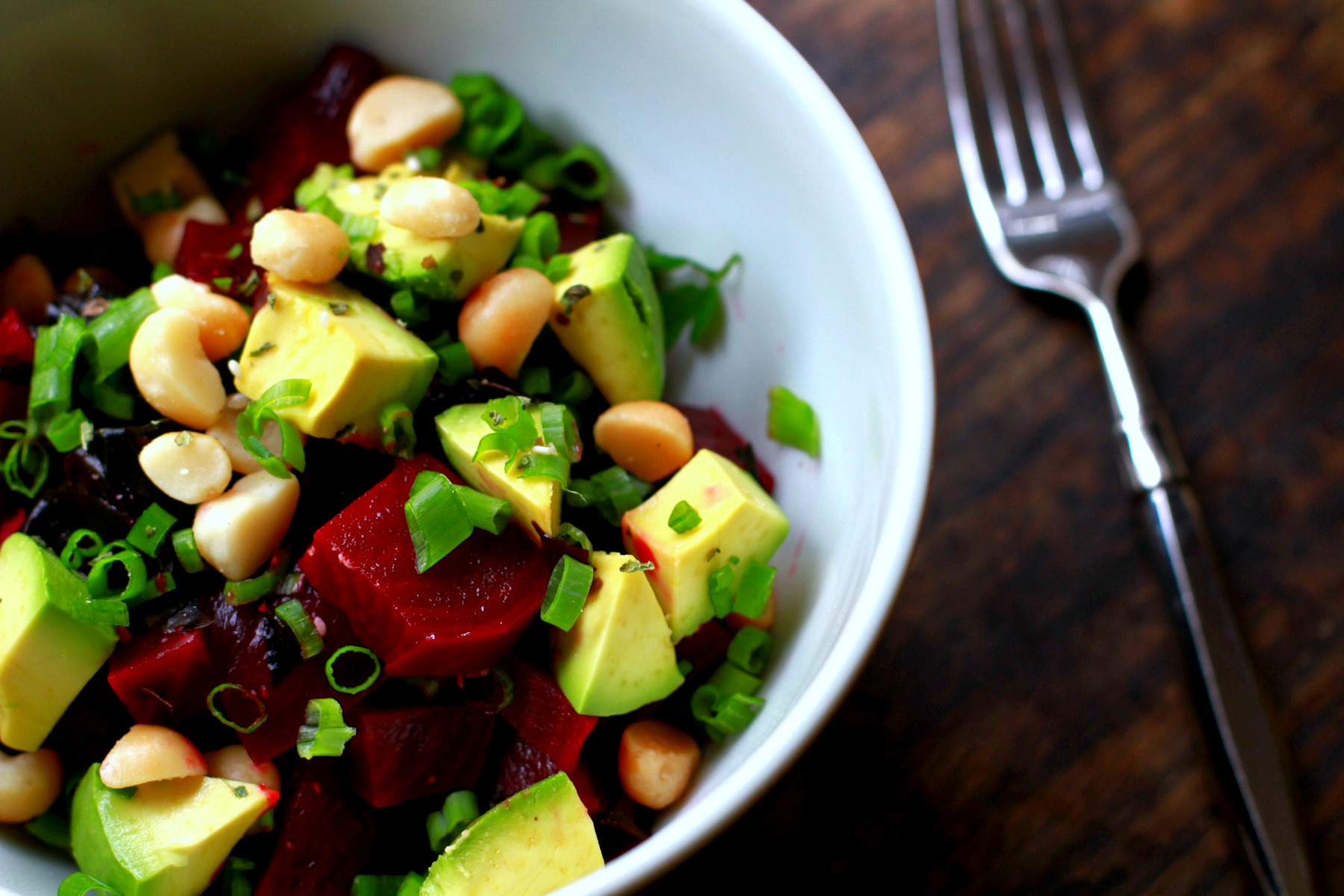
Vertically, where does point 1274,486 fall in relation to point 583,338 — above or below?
below

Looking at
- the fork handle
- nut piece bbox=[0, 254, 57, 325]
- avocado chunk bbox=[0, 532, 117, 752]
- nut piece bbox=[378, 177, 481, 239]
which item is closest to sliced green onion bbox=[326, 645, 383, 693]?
avocado chunk bbox=[0, 532, 117, 752]

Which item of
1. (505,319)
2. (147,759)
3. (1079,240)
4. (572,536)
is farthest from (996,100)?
(147,759)

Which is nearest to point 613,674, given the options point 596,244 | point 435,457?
point 435,457

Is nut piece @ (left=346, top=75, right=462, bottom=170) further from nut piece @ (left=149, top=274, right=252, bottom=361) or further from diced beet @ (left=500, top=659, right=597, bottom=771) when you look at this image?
diced beet @ (left=500, top=659, right=597, bottom=771)

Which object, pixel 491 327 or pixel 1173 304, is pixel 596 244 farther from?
pixel 1173 304

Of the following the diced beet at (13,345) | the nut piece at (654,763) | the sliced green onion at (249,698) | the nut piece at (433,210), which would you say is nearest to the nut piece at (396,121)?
the nut piece at (433,210)

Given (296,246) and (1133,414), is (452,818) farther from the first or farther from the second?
(1133,414)

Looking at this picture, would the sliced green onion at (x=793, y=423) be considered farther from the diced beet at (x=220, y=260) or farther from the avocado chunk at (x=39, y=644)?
the avocado chunk at (x=39, y=644)
